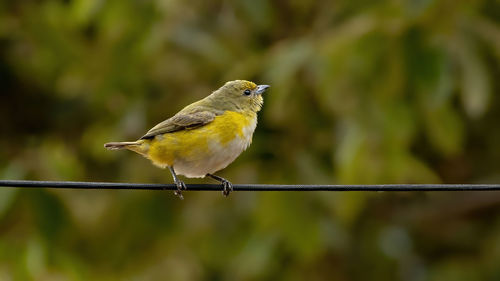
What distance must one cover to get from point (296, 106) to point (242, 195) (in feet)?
3.43

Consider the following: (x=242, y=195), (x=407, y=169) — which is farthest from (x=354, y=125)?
(x=242, y=195)

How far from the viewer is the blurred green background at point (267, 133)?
7031 millimetres

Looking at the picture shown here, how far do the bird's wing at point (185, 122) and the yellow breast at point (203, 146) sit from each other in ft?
0.11

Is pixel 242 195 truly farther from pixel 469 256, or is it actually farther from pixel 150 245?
pixel 469 256

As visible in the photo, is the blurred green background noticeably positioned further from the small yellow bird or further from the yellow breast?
the yellow breast

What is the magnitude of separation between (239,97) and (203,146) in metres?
0.77

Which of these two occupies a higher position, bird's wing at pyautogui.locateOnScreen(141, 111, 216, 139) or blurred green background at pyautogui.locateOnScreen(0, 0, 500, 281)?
blurred green background at pyautogui.locateOnScreen(0, 0, 500, 281)

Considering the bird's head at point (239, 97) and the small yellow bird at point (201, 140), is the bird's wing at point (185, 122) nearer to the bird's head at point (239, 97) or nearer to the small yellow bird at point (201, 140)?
the small yellow bird at point (201, 140)

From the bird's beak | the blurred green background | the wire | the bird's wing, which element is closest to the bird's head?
the bird's beak

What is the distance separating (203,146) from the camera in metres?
5.70

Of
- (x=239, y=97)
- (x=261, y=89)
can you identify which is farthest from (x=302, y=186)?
(x=261, y=89)

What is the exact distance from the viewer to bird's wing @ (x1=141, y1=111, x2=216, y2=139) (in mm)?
5883

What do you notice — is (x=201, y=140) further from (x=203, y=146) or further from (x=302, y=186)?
(x=302, y=186)

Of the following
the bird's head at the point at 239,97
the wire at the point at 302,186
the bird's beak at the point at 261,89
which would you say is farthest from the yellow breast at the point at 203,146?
the wire at the point at 302,186
